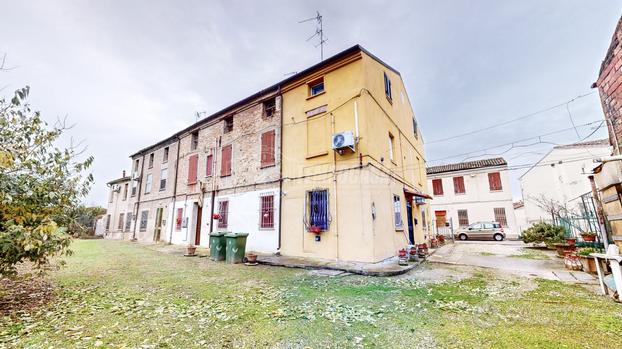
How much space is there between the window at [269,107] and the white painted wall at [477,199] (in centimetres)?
1619

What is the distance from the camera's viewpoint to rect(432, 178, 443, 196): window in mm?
23078

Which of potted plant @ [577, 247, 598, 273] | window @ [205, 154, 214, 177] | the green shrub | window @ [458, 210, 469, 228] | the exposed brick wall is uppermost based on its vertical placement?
window @ [205, 154, 214, 177]

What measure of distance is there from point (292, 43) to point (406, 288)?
10269 millimetres

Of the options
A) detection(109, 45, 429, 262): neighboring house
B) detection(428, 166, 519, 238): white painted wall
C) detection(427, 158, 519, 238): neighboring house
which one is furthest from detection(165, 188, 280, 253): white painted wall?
detection(427, 158, 519, 238): neighboring house

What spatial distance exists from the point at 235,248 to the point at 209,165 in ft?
22.4

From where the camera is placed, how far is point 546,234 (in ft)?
37.3

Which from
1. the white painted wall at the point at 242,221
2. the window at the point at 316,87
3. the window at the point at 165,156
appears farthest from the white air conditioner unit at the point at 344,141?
the window at the point at 165,156

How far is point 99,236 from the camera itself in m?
23.7

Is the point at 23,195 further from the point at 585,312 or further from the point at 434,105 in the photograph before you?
the point at 434,105

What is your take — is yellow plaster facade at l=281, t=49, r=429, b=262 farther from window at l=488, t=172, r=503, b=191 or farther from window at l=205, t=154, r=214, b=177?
window at l=488, t=172, r=503, b=191

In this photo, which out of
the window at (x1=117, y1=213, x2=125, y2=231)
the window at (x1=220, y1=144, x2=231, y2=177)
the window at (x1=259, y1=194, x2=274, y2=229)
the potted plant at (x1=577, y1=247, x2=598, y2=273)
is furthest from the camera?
the window at (x1=117, y1=213, x2=125, y2=231)

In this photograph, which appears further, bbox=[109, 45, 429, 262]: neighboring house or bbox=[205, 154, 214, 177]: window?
bbox=[205, 154, 214, 177]: window

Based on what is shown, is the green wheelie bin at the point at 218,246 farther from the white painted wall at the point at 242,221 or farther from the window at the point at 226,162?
the window at the point at 226,162

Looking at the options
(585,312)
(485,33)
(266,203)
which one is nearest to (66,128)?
(266,203)
